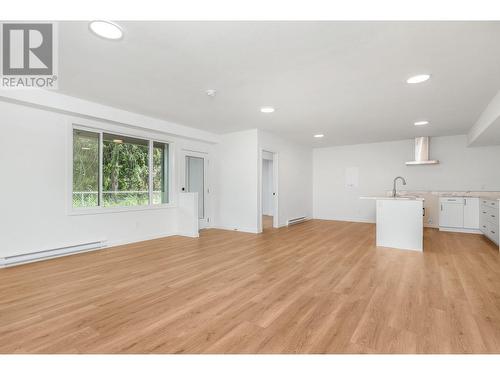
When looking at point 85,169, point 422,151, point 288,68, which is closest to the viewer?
point 288,68

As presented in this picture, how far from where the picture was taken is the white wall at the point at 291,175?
265 inches

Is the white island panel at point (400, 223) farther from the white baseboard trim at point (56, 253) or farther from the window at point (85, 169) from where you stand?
the window at point (85, 169)

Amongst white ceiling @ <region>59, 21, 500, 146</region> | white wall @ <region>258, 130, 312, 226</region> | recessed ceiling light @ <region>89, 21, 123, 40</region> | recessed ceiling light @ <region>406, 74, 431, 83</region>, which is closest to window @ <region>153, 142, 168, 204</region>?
white ceiling @ <region>59, 21, 500, 146</region>

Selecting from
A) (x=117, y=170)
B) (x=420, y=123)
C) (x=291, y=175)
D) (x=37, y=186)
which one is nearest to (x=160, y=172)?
(x=117, y=170)

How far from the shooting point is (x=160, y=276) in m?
3.13

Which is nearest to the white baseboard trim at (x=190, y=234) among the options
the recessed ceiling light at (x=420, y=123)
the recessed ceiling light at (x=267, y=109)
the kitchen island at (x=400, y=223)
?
the recessed ceiling light at (x=267, y=109)

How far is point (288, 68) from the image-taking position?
290 cm

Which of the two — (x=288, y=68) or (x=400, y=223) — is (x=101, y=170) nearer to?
(x=288, y=68)

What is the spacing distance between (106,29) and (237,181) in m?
4.49

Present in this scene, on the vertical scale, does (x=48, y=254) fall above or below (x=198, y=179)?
below

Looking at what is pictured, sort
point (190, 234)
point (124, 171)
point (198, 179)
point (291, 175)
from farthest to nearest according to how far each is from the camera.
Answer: point (291, 175) → point (198, 179) → point (190, 234) → point (124, 171)

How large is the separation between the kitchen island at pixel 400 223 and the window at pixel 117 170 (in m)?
4.61

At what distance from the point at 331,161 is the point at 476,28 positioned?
262 inches
